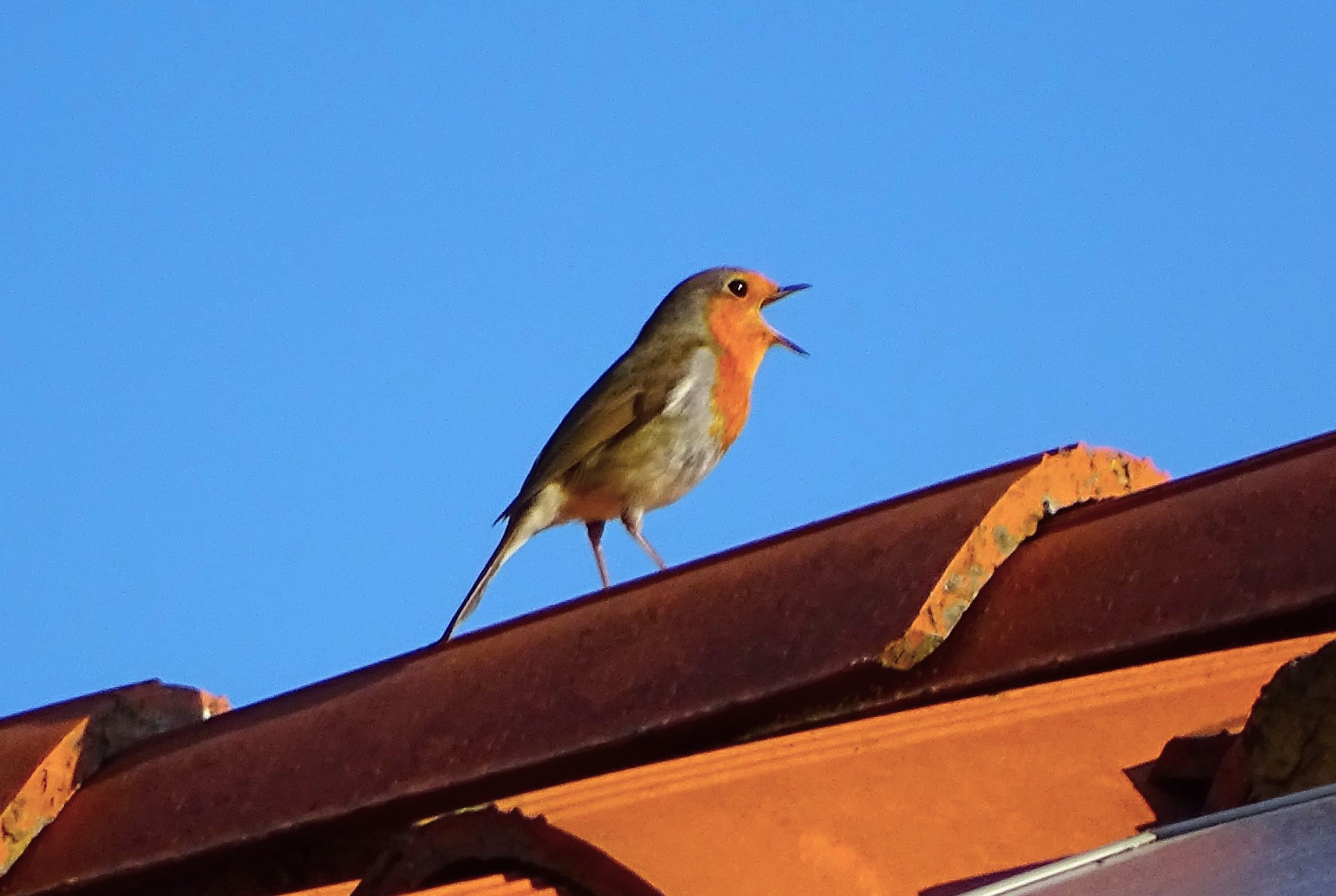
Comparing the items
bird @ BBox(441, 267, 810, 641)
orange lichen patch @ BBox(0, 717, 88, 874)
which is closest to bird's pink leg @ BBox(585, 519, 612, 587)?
bird @ BBox(441, 267, 810, 641)

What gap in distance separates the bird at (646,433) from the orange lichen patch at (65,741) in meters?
1.86

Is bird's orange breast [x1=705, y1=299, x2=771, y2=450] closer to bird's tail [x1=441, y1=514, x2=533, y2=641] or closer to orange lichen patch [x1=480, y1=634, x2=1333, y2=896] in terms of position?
bird's tail [x1=441, y1=514, x2=533, y2=641]

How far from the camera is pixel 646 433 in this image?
6410 millimetres

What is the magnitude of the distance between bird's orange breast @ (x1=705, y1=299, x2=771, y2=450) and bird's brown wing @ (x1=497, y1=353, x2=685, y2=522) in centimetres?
18

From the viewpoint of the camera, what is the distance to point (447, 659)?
141 inches

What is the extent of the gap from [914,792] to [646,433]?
170 inches

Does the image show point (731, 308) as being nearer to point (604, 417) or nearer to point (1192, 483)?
point (604, 417)

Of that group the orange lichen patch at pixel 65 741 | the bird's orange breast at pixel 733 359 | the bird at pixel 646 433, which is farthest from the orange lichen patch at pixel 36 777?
the bird's orange breast at pixel 733 359

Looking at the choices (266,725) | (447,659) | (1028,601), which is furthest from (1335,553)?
(266,725)

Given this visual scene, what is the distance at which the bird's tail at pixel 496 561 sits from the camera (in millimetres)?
5855

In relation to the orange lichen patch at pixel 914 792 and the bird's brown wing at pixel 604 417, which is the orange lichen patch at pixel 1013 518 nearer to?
the orange lichen patch at pixel 914 792

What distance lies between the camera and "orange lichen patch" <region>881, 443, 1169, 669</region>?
2875 mm

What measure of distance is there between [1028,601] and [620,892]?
1.14 meters

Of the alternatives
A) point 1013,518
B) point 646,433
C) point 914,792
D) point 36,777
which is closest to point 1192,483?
point 1013,518
